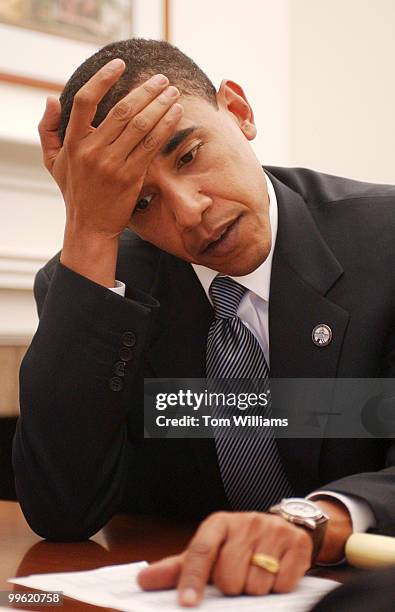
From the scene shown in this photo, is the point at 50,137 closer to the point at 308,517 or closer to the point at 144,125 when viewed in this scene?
the point at 144,125

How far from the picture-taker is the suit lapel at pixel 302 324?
1.24 m

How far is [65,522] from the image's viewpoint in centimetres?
118

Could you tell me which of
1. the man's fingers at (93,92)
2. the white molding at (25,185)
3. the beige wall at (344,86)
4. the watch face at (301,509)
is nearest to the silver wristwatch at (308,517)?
the watch face at (301,509)

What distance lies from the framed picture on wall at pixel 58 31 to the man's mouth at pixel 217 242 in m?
0.96

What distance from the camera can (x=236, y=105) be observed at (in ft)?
4.81

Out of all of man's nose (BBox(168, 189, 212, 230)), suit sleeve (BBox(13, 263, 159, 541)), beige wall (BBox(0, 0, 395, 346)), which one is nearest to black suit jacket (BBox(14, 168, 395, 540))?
suit sleeve (BBox(13, 263, 159, 541))

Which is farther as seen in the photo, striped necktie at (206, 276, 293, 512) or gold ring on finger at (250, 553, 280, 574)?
striped necktie at (206, 276, 293, 512)

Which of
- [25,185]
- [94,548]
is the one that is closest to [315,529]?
[94,548]

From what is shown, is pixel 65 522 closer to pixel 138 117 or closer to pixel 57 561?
pixel 57 561

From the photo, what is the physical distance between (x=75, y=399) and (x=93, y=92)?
0.42m

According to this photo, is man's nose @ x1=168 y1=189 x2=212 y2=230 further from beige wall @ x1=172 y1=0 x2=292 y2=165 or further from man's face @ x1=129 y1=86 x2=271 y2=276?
beige wall @ x1=172 y1=0 x2=292 y2=165

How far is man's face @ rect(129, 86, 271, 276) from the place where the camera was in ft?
4.10

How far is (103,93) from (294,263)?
37 centimetres

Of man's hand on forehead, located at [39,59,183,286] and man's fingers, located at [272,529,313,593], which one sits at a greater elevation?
man's hand on forehead, located at [39,59,183,286]
